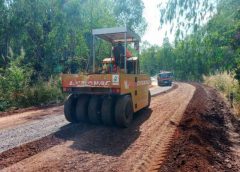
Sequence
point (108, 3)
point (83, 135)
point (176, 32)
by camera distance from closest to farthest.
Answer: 1. point (83, 135)
2. point (176, 32)
3. point (108, 3)

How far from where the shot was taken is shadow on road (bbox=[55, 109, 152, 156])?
5812mm

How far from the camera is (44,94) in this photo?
13336 millimetres

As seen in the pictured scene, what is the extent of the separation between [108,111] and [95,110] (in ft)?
1.56

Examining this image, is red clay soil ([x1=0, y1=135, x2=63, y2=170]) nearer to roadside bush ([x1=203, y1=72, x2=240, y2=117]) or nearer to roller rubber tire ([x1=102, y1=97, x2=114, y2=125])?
roller rubber tire ([x1=102, y1=97, x2=114, y2=125])

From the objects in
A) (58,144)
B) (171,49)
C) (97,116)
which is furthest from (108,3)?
(171,49)

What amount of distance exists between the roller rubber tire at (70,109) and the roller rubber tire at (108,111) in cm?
118

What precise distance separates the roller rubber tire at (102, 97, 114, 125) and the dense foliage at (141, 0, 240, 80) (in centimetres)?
330

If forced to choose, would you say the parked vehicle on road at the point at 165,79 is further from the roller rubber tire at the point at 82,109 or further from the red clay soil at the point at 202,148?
the roller rubber tire at the point at 82,109

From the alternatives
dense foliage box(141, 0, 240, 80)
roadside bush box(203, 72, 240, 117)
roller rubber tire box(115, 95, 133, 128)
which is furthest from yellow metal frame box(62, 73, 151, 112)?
roadside bush box(203, 72, 240, 117)

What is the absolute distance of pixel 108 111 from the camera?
745 centimetres

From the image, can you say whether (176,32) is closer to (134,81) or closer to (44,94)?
(134,81)

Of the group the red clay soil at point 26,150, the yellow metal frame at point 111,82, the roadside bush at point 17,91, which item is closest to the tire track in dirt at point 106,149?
the red clay soil at point 26,150

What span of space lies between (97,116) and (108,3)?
17473mm

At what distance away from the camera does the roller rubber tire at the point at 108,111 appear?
293 inches
